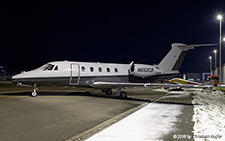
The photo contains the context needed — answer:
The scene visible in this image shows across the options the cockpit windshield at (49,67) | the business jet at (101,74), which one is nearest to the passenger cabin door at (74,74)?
the business jet at (101,74)

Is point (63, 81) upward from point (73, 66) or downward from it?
downward

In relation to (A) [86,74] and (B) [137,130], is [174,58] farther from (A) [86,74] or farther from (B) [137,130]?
Answer: (B) [137,130]

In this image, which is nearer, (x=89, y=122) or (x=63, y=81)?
(x=89, y=122)

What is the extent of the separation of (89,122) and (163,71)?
13185mm

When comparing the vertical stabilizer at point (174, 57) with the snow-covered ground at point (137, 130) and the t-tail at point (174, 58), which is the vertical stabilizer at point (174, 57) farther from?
the snow-covered ground at point (137, 130)

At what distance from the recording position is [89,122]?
6.48 metres

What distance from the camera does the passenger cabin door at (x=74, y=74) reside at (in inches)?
575

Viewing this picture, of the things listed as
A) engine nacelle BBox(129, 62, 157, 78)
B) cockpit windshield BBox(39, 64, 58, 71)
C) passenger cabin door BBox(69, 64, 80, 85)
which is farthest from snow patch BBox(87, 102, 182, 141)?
engine nacelle BBox(129, 62, 157, 78)

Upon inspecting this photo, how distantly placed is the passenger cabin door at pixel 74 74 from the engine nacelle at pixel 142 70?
16.2 feet

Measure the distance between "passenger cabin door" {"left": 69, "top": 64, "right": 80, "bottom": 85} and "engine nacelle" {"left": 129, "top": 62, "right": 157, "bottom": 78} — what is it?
4927mm

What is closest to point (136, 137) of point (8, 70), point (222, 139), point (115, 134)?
point (115, 134)

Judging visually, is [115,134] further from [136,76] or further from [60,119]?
[136,76]

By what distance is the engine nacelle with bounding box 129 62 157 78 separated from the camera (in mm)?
16859

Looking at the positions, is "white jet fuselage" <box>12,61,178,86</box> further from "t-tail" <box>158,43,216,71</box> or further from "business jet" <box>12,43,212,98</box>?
"t-tail" <box>158,43,216,71</box>
